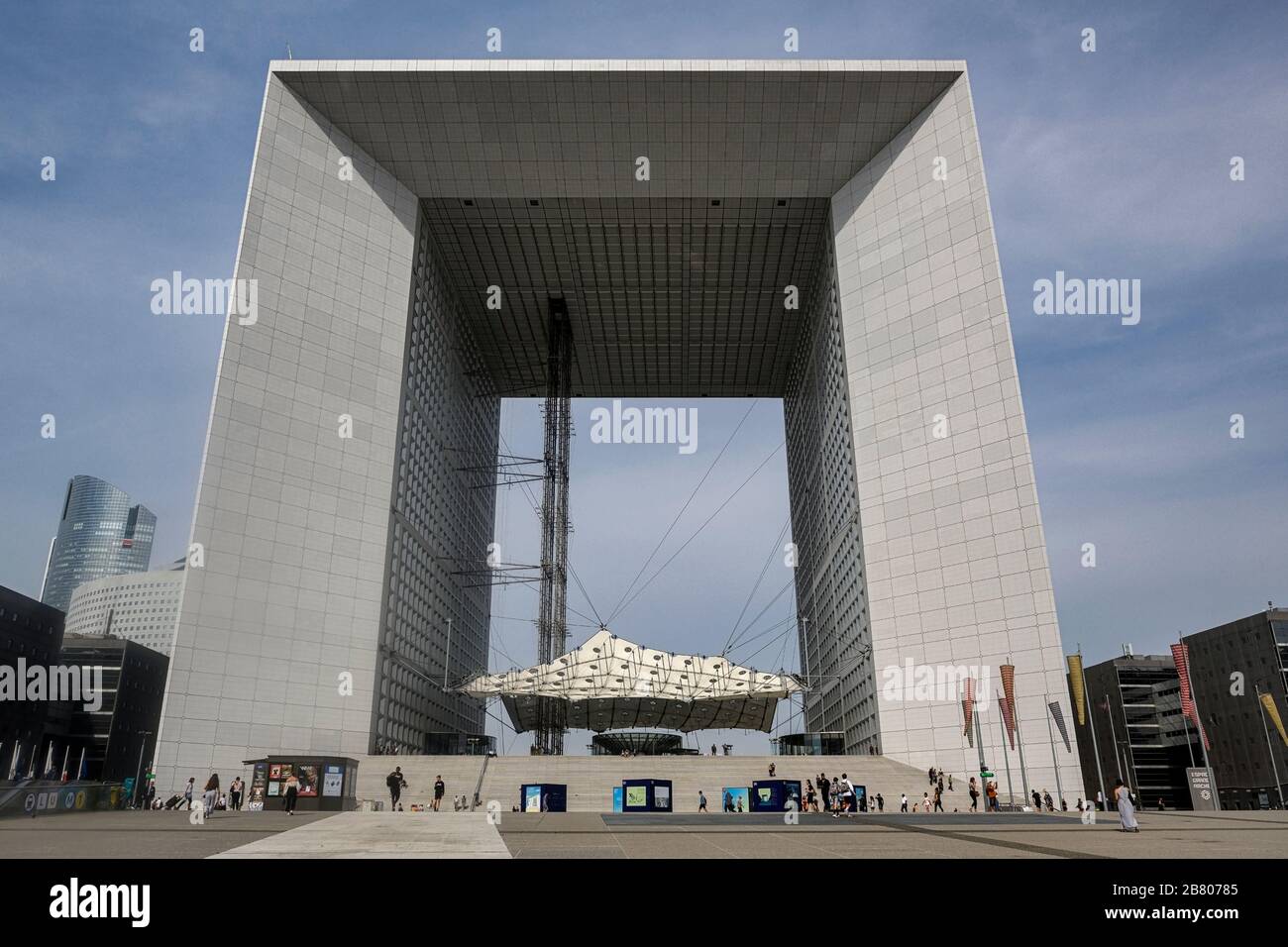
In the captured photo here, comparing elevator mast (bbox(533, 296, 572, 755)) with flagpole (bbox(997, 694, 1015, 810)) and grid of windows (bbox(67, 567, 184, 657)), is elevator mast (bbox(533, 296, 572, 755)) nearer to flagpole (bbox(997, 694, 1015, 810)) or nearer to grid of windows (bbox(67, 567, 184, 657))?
flagpole (bbox(997, 694, 1015, 810))

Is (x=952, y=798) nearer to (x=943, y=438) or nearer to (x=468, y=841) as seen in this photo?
(x=943, y=438)

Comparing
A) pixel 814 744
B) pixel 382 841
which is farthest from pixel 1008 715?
pixel 382 841

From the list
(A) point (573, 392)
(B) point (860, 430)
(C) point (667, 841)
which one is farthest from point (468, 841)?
(A) point (573, 392)

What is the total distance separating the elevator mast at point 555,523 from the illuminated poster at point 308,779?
28.7m

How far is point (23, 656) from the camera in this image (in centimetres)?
8994

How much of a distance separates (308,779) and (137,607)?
184 meters

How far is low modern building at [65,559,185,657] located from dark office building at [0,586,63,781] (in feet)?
292

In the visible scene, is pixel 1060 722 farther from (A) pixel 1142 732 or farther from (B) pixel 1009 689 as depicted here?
(A) pixel 1142 732

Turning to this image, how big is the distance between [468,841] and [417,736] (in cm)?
4140

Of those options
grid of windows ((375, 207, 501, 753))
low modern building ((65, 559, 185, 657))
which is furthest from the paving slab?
low modern building ((65, 559, 185, 657))

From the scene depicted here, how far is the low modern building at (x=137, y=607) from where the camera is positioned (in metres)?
181

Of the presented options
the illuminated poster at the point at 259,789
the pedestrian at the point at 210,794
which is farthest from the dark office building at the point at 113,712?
the pedestrian at the point at 210,794

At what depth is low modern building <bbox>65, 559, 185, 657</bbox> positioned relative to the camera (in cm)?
18088
